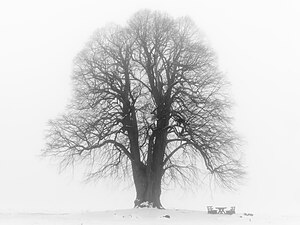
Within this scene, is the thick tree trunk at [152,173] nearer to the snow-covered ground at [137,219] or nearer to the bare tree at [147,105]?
the bare tree at [147,105]

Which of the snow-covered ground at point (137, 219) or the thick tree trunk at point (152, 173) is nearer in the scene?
the snow-covered ground at point (137, 219)

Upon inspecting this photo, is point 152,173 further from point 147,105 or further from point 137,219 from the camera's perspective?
point 137,219

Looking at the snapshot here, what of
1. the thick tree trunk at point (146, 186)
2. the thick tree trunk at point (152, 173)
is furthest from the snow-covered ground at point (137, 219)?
the thick tree trunk at point (152, 173)

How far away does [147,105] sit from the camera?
31734 millimetres

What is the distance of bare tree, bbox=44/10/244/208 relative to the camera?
100 ft

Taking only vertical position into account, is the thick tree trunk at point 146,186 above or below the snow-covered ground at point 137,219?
above

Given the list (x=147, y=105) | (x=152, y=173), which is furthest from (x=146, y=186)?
(x=147, y=105)

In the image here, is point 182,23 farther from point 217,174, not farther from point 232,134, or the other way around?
point 217,174

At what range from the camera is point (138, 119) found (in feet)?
107

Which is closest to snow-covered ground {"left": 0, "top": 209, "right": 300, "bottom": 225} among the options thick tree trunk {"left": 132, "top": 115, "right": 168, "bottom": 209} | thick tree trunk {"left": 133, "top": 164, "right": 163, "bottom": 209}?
thick tree trunk {"left": 133, "top": 164, "right": 163, "bottom": 209}

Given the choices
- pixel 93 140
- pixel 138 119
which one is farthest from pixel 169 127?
pixel 93 140

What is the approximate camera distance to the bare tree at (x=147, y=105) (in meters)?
30.6

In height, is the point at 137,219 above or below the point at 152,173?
below

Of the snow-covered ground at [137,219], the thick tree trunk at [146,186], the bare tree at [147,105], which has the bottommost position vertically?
the snow-covered ground at [137,219]
